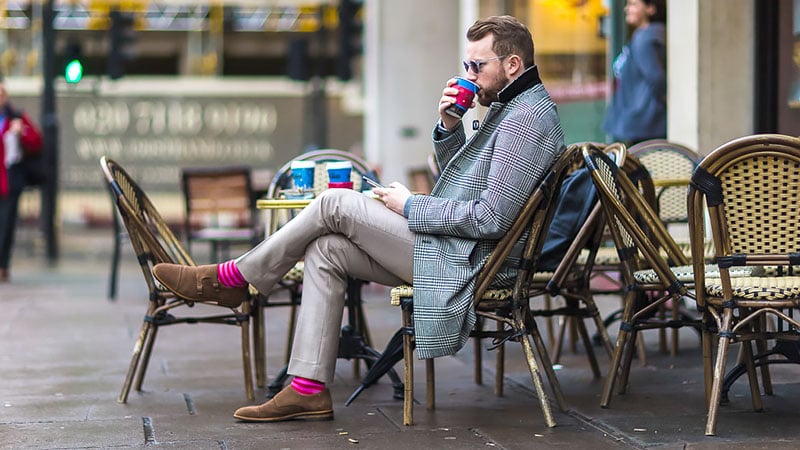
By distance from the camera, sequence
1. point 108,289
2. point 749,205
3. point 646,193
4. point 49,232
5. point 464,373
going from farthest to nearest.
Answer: point 49,232
point 108,289
point 464,373
point 646,193
point 749,205

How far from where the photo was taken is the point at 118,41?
1712 centimetres

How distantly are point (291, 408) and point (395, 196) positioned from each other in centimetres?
89

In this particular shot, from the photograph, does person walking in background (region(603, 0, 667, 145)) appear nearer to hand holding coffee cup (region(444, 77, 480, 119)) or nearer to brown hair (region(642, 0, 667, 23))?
brown hair (region(642, 0, 667, 23))

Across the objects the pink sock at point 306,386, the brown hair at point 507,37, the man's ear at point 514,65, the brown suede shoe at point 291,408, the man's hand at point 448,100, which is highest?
the brown hair at point 507,37

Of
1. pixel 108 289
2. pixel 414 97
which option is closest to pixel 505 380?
pixel 108 289

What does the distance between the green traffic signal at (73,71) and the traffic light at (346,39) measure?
428 cm

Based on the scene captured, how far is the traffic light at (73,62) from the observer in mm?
14523

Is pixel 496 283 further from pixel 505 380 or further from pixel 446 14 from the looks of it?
pixel 446 14

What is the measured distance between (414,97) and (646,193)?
35.4 ft

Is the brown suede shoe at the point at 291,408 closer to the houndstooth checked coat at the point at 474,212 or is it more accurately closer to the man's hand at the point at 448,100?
Answer: the houndstooth checked coat at the point at 474,212

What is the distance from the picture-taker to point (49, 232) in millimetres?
14078

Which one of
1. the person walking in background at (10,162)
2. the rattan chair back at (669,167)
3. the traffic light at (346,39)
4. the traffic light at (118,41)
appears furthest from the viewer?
the traffic light at (346,39)

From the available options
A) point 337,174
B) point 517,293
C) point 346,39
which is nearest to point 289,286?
point 337,174

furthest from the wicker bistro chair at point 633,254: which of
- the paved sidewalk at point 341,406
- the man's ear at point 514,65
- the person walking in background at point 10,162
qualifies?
the person walking in background at point 10,162
